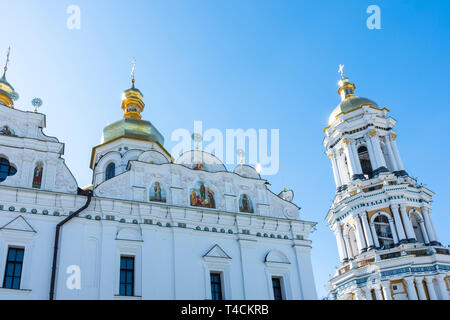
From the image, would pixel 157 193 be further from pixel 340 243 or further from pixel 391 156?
pixel 391 156

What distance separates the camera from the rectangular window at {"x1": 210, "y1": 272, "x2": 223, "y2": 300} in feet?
50.5

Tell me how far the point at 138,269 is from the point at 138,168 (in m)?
3.52

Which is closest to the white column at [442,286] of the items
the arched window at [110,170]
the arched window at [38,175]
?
the arched window at [110,170]

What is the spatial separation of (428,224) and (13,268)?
66.5 feet

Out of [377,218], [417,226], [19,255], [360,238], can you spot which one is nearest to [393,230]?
[377,218]

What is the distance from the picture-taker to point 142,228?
1517 centimetres

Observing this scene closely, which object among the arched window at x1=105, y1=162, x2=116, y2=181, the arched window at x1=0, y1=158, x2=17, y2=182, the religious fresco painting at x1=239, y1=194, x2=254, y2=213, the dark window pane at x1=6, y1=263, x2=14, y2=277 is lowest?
the dark window pane at x1=6, y1=263, x2=14, y2=277

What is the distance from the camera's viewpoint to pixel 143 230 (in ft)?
49.8

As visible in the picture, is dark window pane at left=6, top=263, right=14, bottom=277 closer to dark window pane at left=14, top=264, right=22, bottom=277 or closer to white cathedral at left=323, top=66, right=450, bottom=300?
dark window pane at left=14, top=264, right=22, bottom=277

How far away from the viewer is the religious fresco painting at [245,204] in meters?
17.4

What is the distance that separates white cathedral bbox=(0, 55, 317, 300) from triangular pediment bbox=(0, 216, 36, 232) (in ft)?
0.09

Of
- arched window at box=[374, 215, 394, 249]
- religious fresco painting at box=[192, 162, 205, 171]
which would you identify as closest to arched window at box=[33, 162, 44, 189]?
religious fresco painting at box=[192, 162, 205, 171]

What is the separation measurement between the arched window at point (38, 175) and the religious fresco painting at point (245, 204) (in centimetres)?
675
